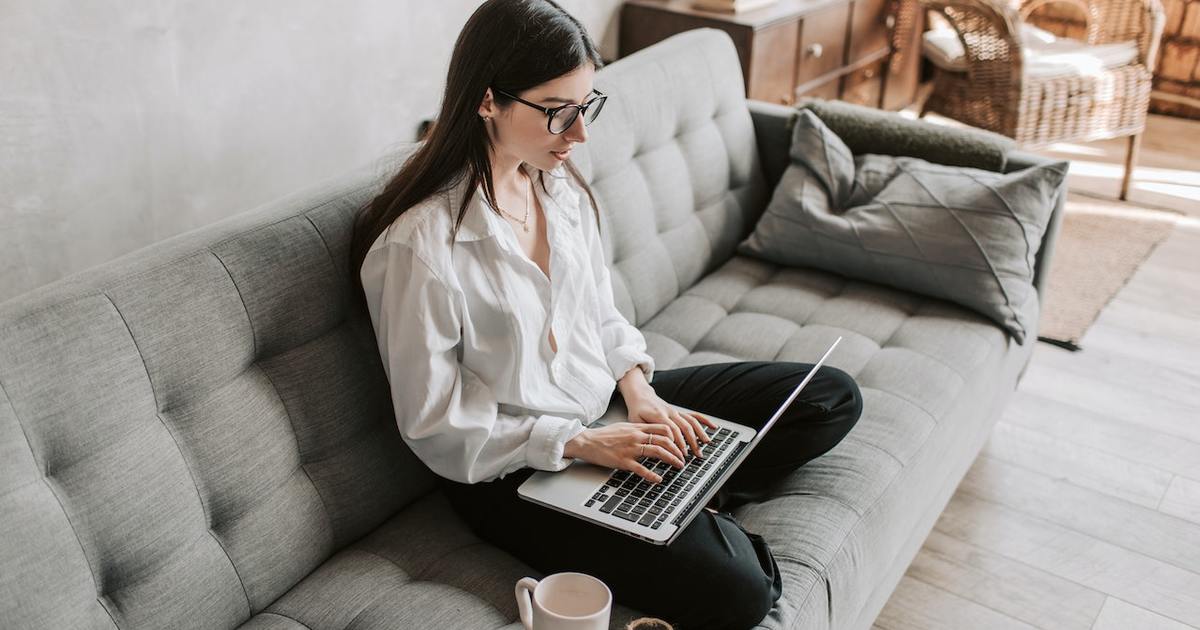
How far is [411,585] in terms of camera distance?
1.42m

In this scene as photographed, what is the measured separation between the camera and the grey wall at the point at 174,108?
182cm

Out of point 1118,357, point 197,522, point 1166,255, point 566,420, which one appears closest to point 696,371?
point 566,420

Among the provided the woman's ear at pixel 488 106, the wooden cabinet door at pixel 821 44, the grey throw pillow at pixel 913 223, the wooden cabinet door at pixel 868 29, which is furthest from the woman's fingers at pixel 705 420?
the wooden cabinet door at pixel 868 29

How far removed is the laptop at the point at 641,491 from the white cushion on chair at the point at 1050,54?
2.40 meters

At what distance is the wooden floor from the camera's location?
196 cm

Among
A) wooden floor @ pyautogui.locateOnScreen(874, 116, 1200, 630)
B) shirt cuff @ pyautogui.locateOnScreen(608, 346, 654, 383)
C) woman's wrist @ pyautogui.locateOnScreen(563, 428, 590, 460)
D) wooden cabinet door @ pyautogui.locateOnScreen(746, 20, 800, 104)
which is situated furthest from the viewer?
wooden cabinet door @ pyautogui.locateOnScreen(746, 20, 800, 104)

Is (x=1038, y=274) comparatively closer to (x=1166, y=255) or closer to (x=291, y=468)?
(x=1166, y=255)

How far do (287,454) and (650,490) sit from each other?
1.57 ft

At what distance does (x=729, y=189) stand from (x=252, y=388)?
1.38 metres

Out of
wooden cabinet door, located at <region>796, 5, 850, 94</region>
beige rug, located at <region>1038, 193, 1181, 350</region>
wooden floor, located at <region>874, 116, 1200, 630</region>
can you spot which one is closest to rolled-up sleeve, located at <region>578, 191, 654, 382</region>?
wooden floor, located at <region>874, 116, 1200, 630</region>

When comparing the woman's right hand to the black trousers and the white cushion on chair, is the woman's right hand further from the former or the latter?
A: the white cushion on chair

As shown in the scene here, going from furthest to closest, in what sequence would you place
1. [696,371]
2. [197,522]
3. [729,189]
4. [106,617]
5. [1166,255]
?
[1166,255]
[729,189]
[696,371]
[197,522]
[106,617]

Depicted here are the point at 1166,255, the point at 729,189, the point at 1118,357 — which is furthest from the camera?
the point at 1166,255

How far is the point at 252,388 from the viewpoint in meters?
1.39
